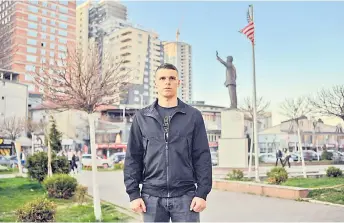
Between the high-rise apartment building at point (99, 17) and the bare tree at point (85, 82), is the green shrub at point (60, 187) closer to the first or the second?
the bare tree at point (85, 82)

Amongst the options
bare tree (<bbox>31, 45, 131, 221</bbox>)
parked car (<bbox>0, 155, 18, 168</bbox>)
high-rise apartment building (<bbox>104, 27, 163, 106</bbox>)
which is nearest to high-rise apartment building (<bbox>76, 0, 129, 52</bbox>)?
high-rise apartment building (<bbox>104, 27, 163, 106</bbox>)

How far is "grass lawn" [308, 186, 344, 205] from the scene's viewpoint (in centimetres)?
840

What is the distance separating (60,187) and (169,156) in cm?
807

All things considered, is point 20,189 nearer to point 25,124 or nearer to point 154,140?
point 154,140

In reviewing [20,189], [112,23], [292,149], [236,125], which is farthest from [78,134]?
[112,23]

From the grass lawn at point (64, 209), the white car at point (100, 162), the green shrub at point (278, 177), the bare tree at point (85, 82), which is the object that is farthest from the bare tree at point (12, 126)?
the green shrub at point (278, 177)

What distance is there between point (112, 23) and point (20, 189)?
9705 cm

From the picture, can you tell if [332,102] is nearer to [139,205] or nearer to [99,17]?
[139,205]

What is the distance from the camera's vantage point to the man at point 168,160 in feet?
8.88

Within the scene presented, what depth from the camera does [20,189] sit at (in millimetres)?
12398

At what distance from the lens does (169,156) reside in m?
2.73

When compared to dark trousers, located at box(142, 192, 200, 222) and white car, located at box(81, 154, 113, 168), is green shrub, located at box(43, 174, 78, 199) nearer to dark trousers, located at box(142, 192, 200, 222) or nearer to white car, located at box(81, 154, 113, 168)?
dark trousers, located at box(142, 192, 200, 222)

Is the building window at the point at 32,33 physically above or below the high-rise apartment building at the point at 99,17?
below

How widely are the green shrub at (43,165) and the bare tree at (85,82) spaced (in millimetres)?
5549
